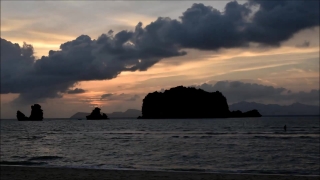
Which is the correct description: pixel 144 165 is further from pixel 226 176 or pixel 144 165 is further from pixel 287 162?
pixel 287 162

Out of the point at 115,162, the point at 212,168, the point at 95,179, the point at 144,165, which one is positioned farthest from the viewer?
the point at 115,162

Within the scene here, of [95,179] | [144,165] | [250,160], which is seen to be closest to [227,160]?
[250,160]

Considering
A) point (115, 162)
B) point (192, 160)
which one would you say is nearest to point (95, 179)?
point (115, 162)

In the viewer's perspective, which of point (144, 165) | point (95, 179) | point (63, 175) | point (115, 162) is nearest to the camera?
point (95, 179)

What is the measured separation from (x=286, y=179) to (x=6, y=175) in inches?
653

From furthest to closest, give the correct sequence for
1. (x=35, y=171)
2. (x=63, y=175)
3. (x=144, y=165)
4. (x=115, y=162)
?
(x=115, y=162) < (x=144, y=165) < (x=35, y=171) < (x=63, y=175)

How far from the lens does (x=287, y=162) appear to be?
32.5 metres

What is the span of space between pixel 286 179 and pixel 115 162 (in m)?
17.5

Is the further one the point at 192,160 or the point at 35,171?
the point at 192,160

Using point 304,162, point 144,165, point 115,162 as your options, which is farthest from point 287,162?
point 115,162

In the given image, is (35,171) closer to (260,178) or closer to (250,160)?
→ (260,178)

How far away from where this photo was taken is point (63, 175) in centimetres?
2091

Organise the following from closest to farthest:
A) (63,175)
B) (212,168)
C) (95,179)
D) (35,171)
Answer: (95,179), (63,175), (35,171), (212,168)

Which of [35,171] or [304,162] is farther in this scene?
[304,162]
